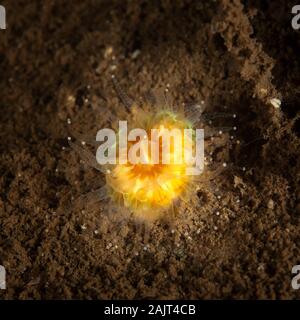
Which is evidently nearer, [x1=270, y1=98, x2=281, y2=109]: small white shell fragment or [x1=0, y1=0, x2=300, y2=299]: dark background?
[x1=0, y1=0, x2=300, y2=299]: dark background

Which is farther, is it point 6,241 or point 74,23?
point 74,23

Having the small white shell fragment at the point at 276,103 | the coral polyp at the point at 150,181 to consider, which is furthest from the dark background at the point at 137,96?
the coral polyp at the point at 150,181

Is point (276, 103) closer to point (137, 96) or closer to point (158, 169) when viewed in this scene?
point (158, 169)

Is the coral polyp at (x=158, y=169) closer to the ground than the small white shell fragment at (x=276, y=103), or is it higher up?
closer to the ground

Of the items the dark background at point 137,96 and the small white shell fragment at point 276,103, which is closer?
the dark background at point 137,96

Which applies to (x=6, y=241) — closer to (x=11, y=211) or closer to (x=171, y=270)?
(x=11, y=211)

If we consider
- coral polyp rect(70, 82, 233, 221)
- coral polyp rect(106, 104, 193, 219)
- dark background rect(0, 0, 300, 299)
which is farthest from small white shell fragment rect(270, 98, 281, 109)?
coral polyp rect(106, 104, 193, 219)

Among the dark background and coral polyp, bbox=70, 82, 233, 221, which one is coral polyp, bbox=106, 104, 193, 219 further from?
the dark background

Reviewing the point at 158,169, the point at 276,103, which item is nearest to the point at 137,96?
the point at 158,169

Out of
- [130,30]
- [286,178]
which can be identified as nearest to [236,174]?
[286,178]

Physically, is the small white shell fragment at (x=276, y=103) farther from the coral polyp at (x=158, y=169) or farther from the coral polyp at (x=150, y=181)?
the coral polyp at (x=150, y=181)

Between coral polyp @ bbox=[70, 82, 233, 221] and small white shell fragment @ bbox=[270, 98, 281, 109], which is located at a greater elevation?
small white shell fragment @ bbox=[270, 98, 281, 109]
